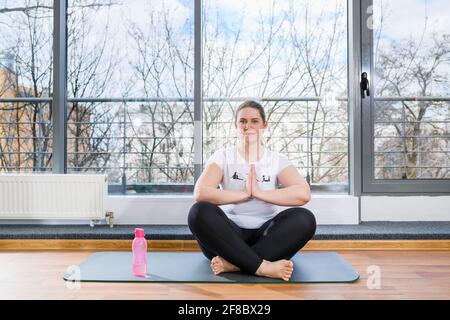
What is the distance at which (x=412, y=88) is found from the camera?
3354mm

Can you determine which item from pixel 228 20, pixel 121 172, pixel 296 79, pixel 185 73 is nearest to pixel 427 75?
pixel 296 79

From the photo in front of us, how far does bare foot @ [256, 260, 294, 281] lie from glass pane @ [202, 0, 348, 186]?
4.70ft

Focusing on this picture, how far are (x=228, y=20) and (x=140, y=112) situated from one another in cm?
95

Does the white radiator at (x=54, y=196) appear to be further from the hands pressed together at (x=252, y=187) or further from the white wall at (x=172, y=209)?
the hands pressed together at (x=252, y=187)

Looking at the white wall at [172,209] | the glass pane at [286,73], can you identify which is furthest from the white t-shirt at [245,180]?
the glass pane at [286,73]

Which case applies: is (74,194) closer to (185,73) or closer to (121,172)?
(121,172)

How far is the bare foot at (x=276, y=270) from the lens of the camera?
2055mm

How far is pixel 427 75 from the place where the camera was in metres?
3.34

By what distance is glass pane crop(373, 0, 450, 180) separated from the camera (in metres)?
3.31

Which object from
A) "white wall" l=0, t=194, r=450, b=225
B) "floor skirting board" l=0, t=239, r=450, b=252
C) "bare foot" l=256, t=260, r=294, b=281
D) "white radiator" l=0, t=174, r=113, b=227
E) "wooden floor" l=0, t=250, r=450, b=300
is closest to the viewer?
"wooden floor" l=0, t=250, r=450, b=300

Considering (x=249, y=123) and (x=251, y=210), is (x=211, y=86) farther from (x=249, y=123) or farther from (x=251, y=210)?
(x=251, y=210)

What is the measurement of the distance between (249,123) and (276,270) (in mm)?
722

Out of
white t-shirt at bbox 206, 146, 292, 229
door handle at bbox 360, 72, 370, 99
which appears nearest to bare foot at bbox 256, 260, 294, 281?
white t-shirt at bbox 206, 146, 292, 229

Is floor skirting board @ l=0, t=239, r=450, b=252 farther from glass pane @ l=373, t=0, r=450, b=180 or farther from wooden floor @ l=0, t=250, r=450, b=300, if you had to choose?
glass pane @ l=373, t=0, r=450, b=180
